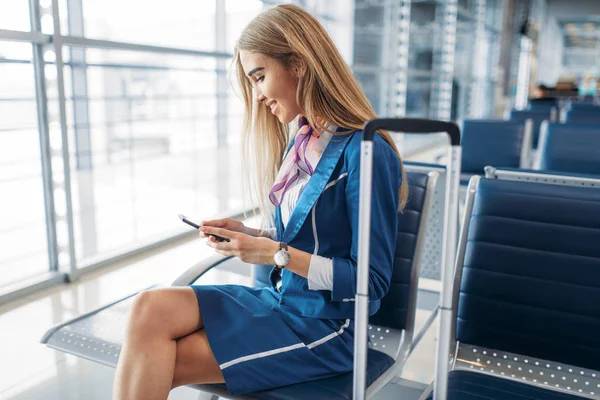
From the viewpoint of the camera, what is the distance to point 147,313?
1.15 m

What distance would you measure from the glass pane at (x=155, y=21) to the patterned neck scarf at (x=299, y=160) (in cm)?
432

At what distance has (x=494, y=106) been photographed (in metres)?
12.5

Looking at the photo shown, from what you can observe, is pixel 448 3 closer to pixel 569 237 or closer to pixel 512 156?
pixel 512 156

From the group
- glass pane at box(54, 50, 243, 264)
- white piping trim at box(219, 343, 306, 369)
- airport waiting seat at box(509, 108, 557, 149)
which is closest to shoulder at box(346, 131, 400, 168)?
white piping trim at box(219, 343, 306, 369)

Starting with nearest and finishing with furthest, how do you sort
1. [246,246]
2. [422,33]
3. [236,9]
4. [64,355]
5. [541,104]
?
[246,246]
[64,355]
[236,9]
[541,104]
[422,33]

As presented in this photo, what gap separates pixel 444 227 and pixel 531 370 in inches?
25.6

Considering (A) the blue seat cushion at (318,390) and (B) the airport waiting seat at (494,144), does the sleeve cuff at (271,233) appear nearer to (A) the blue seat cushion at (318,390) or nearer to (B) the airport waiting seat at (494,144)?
(A) the blue seat cushion at (318,390)

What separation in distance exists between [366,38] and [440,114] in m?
1.94

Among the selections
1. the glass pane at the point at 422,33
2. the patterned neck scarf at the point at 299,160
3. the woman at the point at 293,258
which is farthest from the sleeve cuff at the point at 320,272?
the glass pane at the point at 422,33

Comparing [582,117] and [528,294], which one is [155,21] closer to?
[582,117]

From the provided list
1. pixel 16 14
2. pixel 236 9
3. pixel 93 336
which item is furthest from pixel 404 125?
pixel 236 9

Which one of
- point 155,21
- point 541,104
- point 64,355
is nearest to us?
point 64,355

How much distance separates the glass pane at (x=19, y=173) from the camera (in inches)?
111

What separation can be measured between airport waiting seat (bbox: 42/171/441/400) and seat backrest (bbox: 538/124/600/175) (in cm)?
180
